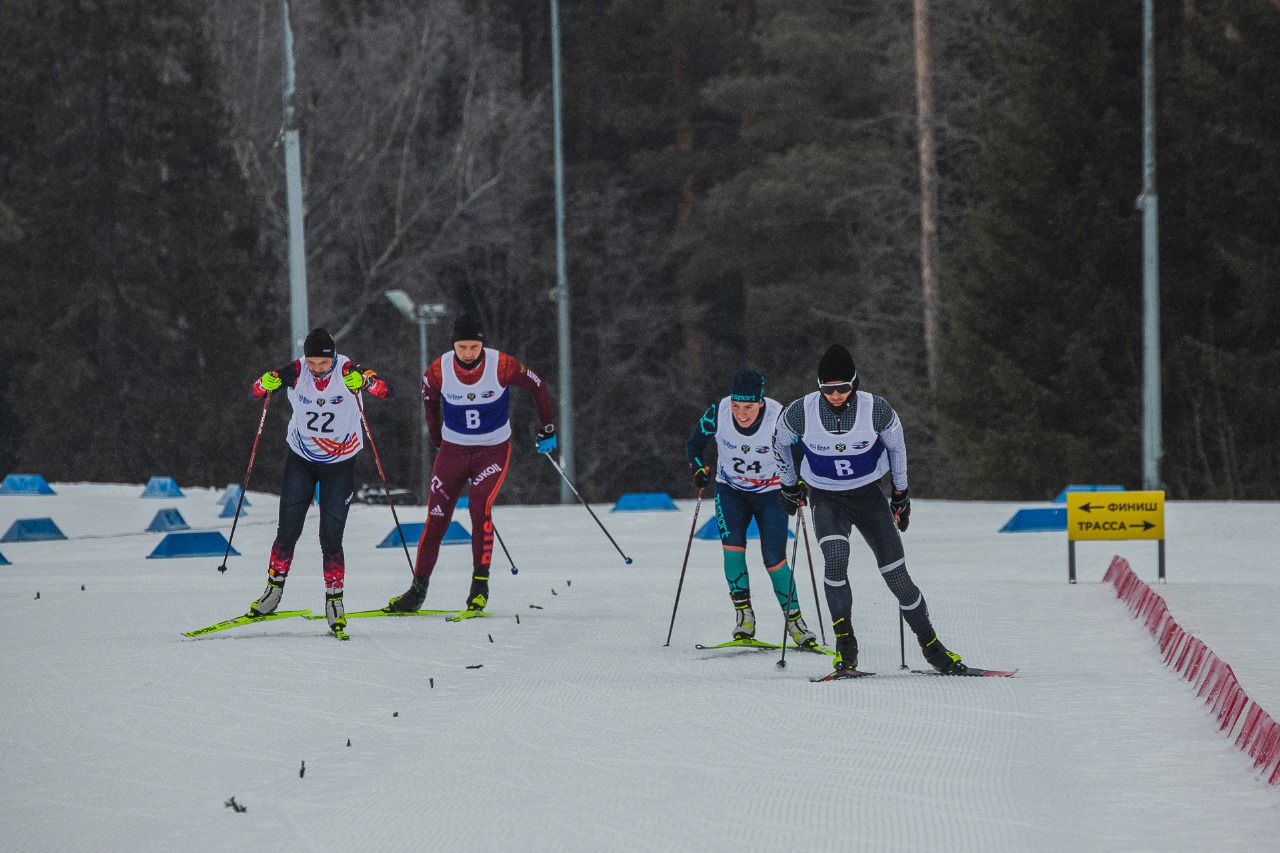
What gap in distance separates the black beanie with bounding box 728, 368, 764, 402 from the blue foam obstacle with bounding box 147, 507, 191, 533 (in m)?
12.6

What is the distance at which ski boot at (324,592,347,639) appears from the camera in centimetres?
1083

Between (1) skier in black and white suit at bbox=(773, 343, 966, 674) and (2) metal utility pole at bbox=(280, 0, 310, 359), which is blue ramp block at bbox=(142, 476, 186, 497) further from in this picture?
(1) skier in black and white suit at bbox=(773, 343, 966, 674)

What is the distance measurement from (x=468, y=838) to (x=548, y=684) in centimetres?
325

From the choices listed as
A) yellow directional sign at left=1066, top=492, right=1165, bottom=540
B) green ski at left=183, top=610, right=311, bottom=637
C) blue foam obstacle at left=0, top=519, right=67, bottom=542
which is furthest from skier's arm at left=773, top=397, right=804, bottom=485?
blue foam obstacle at left=0, top=519, right=67, bottom=542

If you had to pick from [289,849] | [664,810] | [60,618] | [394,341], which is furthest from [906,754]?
[394,341]

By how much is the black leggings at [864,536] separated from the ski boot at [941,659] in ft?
0.15

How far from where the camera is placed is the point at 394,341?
164 ft

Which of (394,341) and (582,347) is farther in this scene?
(582,347)

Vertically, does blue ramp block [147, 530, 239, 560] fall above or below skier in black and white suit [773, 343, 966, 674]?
below

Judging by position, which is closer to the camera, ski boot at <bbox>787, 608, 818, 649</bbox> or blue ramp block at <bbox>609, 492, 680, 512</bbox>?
ski boot at <bbox>787, 608, 818, 649</bbox>

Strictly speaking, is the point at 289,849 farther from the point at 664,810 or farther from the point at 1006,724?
the point at 1006,724

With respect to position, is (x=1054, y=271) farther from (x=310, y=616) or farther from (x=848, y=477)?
(x=848, y=477)

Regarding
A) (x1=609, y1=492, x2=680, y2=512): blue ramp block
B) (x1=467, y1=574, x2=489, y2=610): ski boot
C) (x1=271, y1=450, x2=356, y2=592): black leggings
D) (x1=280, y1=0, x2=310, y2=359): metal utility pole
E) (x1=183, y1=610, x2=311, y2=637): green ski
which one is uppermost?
(x1=280, y1=0, x2=310, y2=359): metal utility pole

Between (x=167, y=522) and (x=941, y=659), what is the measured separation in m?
14.3
